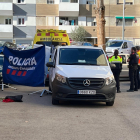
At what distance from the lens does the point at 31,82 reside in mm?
13523

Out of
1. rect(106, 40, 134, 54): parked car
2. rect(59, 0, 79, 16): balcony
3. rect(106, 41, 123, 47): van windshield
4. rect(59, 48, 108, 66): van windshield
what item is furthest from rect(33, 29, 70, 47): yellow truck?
rect(59, 0, 79, 16): balcony

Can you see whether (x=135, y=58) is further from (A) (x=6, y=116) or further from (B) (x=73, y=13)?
(B) (x=73, y=13)

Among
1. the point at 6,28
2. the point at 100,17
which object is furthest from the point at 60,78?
the point at 6,28

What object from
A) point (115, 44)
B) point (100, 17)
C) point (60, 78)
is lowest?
point (60, 78)

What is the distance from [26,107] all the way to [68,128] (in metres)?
3.18

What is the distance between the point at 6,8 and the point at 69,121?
1693 inches

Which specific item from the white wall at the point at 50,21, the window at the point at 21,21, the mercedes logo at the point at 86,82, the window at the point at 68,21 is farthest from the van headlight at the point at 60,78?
the window at the point at 21,21

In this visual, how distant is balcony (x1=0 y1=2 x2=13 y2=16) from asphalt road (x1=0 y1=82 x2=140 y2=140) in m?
39.1

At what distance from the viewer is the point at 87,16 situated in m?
50.8

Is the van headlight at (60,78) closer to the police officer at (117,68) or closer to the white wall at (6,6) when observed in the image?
the police officer at (117,68)

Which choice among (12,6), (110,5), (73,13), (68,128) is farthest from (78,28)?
(68,128)

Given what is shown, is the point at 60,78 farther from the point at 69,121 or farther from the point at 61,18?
the point at 61,18

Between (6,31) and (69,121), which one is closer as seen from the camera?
(69,121)

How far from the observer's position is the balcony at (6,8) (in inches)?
1929
